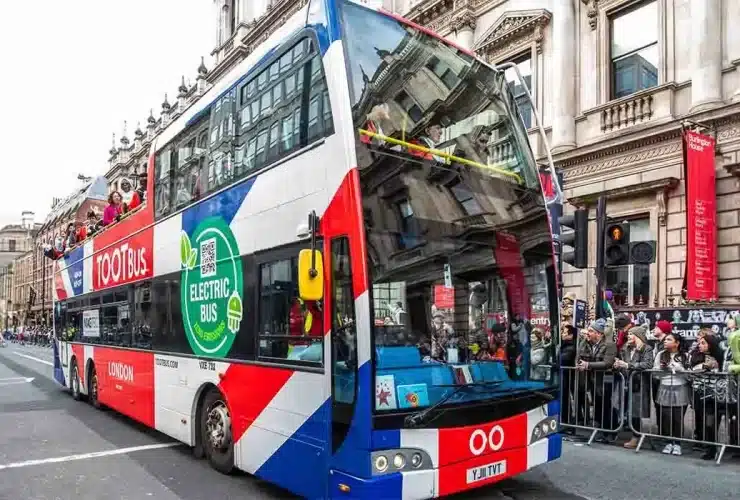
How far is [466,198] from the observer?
5.74 meters

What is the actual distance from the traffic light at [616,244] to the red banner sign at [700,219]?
5162mm

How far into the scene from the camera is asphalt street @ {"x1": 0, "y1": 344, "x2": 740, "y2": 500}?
663cm

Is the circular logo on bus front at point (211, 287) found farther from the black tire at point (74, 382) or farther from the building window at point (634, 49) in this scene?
the building window at point (634, 49)

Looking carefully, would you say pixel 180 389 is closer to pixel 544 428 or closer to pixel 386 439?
pixel 386 439

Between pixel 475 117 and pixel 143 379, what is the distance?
6.15m

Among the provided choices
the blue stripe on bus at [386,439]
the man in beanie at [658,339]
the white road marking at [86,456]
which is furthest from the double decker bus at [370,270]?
the man in beanie at [658,339]

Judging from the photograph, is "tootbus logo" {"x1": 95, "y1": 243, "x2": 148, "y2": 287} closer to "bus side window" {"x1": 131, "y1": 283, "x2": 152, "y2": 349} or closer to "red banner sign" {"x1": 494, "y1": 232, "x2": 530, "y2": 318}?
"bus side window" {"x1": 131, "y1": 283, "x2": 152, "y2": 349}

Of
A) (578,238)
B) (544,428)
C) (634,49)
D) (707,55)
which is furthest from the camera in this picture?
(634,49)

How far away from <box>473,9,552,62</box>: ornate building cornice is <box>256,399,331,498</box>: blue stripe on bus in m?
16.0

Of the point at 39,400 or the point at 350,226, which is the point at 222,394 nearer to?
the point at 350,226

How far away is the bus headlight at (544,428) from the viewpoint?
6053mm

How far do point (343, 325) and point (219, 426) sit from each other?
2.85m

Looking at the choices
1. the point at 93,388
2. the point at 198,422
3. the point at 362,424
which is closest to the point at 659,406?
the point at 362,424

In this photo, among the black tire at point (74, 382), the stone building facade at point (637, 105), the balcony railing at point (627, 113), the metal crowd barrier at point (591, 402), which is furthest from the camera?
the balcony railing at point (627, 113)
